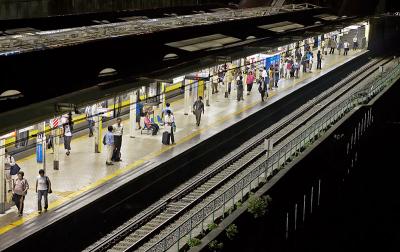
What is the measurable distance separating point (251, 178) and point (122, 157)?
340 centimetres

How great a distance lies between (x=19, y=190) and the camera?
507 inches

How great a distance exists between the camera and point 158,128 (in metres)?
20.4

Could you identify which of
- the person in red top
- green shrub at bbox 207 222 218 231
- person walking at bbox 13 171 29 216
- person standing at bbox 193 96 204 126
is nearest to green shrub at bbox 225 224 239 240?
green shrub at bbox 207 222 218 231

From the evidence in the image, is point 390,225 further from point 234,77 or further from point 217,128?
point 234,77

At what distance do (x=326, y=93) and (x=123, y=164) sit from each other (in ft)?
51.5

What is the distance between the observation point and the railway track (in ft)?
43.0

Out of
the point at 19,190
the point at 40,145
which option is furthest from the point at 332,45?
the point at 19,190

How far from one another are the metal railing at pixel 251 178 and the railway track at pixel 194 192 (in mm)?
530

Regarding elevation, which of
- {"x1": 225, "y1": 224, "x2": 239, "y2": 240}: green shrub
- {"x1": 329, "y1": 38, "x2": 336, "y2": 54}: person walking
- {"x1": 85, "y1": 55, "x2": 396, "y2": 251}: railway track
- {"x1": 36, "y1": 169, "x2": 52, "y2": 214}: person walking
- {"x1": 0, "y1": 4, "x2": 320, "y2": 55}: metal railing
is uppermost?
{"x1": 0, "y1": 4, "x2": 320, "y2": 55}: metal railing

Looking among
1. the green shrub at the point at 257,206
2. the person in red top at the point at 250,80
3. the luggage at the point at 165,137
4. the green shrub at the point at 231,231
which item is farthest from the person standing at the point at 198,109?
the green shrub at the point at 231,231

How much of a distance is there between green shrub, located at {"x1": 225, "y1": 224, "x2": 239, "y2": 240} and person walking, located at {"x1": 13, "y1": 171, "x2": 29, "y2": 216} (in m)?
3.43

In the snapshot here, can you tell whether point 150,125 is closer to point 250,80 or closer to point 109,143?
point 109,143

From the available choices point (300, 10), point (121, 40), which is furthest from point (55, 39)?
point (300, 10)

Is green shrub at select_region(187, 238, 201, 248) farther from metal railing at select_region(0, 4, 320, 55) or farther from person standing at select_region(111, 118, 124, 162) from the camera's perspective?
person standing at select_region(111, 118, 124, 162)
